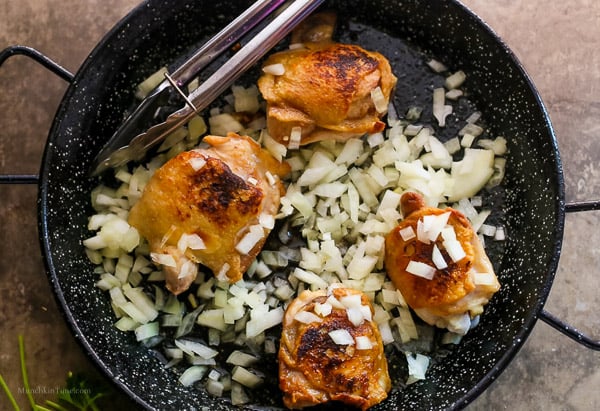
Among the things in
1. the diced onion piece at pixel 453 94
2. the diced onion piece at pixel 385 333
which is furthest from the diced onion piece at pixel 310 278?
the diced onion piece at pixel 453 94

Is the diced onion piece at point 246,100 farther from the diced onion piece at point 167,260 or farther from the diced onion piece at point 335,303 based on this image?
the diced onion piece at point 335,303

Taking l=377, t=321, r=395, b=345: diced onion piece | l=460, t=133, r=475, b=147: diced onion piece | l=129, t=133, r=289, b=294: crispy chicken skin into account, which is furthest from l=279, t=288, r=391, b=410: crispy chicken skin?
l=460, t=133, r=475, b=147: diced onion piece

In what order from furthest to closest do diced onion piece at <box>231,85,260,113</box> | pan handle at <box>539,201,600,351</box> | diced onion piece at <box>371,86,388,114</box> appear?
diced onion piece at <box>231,85,260,113</box> → diced onion piece at <box>371,86,388,114</box> → pan handle at <box>539,201,600,351</box>

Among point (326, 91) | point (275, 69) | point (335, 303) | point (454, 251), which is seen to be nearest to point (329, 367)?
point (335, 303)

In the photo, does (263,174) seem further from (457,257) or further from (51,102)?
(51,102)

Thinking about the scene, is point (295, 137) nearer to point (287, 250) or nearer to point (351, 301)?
point (287, 250)

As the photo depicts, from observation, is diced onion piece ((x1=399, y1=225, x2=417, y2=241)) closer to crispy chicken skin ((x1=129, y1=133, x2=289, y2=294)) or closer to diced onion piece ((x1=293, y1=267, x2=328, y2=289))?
diced onion piece ((x1=293, y1=267, x2=328, y2=289))

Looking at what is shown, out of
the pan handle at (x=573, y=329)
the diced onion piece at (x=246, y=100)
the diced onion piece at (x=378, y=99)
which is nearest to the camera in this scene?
the pan handle at (x=573, y=329)
